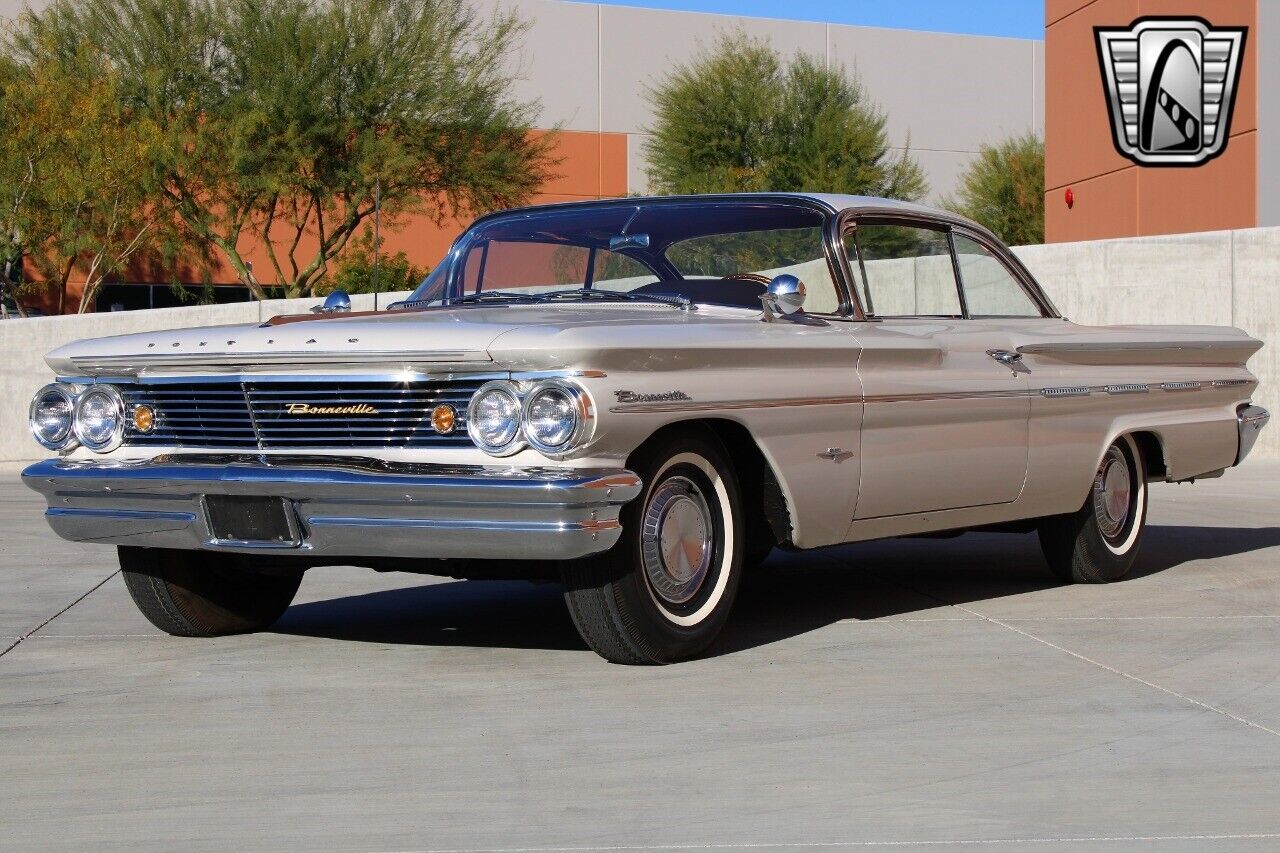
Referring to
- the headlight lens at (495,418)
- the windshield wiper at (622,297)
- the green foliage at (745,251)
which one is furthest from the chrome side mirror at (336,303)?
the headlight lens at (495,418)

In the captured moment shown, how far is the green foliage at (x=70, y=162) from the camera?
34094 mm

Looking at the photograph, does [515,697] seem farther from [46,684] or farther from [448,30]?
[448,30]

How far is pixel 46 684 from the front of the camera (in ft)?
18.9

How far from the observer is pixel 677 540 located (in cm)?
588

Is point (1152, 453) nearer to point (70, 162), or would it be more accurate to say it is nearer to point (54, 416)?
point (54, 416)

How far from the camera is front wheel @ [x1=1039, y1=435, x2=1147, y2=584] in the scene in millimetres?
8000

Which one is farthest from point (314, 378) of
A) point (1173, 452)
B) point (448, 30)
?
point (448, 30)

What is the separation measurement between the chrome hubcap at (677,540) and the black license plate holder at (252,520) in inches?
41.9

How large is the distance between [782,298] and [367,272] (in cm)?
2784

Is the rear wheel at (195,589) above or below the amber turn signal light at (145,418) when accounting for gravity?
below

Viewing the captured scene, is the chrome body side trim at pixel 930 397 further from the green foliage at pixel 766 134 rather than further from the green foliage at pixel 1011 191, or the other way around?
the green foliage at pixel 1011 191

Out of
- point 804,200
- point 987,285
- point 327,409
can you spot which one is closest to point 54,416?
point 327,409

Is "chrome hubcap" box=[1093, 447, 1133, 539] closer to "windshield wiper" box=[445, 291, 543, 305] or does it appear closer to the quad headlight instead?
"windshield wiper" box=[445, 291, 543, 305]

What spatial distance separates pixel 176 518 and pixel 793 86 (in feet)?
128
